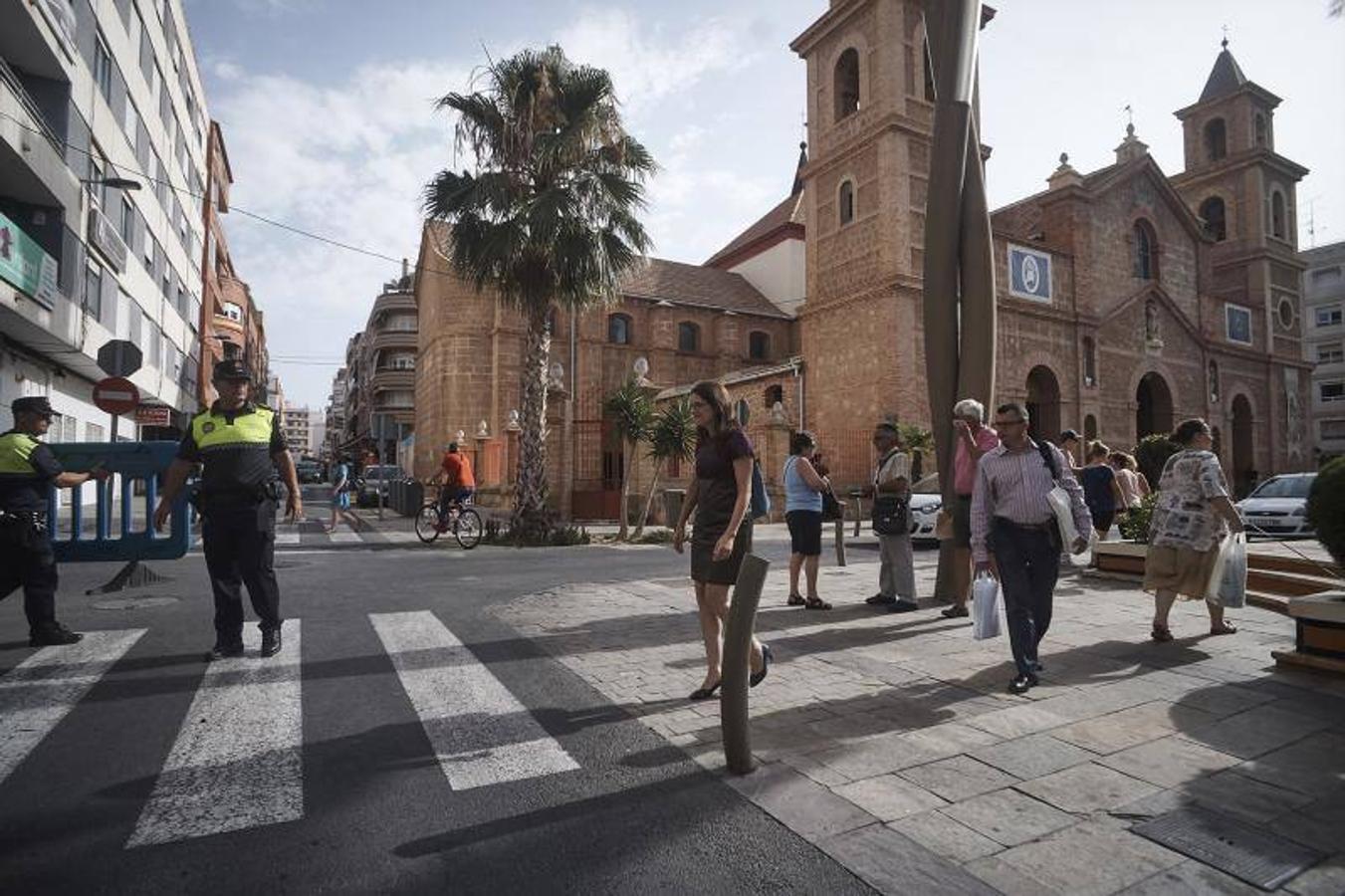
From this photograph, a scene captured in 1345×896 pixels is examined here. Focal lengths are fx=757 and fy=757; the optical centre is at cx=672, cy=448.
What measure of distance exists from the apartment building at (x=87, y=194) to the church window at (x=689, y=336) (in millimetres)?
19785

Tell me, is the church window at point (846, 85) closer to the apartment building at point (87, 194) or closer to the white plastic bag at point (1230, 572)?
the apartment building at point (87, 194)

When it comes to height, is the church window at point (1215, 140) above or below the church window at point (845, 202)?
above

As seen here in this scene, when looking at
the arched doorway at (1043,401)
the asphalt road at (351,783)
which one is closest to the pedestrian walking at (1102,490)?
the asphalt road at (351,783)

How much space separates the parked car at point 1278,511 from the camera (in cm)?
1393

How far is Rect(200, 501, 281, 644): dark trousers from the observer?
4926 millimetres

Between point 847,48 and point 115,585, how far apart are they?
2749cm

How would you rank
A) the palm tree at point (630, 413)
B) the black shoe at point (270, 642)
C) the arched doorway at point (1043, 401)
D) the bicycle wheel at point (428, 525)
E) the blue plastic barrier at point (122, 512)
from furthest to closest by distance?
the arched doorway at point (1043, 401) < the palm tree at point (630, 413) < the bicycle wheel at point (428, 525) < the blue plastic barrier at point (122, 512) < the black shoe at point (270, 642)

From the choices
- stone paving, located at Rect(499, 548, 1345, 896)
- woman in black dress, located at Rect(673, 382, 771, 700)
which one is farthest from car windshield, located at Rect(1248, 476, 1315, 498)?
woman in black dress, located at Rect(673, 382, 771, 700)

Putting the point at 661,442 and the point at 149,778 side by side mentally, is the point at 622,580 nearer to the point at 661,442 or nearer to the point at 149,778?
the point at 149,778

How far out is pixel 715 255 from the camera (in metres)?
42.9

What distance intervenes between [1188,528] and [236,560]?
6744mm

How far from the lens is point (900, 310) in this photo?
2466cm

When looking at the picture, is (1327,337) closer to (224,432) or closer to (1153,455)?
(1153,455)

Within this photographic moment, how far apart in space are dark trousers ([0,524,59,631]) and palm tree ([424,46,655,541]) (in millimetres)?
9673
